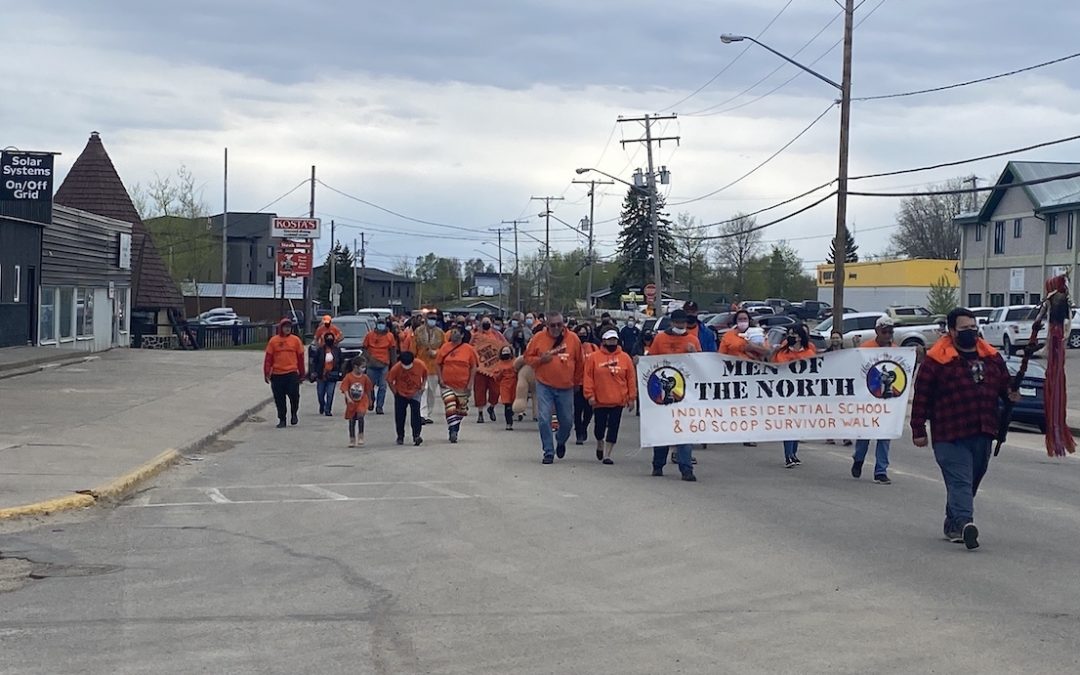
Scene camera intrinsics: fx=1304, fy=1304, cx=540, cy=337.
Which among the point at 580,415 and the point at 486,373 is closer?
the point at 580,415


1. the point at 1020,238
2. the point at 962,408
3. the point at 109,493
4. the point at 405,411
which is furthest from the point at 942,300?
the point at 962,408

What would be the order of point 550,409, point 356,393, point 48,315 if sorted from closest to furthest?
1. point 550,409
2. point 356,393
3. point 48,315

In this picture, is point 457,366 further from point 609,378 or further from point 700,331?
point 609,378

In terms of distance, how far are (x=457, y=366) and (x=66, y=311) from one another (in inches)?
1026

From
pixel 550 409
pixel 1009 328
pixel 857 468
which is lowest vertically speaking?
pixel 857 468

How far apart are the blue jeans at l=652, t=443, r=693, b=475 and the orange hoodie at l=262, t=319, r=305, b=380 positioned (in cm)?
809

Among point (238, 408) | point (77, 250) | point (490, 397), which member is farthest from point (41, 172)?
point (490, 397)

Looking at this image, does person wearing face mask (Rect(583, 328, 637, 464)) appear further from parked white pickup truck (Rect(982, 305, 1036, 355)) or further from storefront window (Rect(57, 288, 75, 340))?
parked white pickup truck (Rect(982, 305, 1036, 355))

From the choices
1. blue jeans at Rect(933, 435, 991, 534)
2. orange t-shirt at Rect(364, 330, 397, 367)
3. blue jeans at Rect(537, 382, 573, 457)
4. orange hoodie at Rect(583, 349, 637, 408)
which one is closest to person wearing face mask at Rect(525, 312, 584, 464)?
blue jeans at Rect(537, 382, 573, 457)

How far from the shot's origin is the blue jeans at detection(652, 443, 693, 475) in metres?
14.3

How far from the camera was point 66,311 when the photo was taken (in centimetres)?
4116

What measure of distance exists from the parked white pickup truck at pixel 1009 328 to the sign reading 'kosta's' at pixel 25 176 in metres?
30.3

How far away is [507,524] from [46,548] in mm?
3778

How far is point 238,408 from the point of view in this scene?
24812mm
